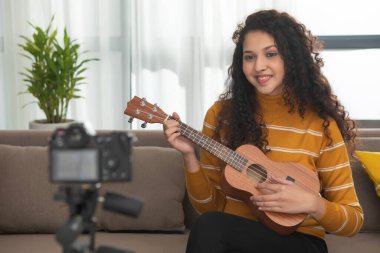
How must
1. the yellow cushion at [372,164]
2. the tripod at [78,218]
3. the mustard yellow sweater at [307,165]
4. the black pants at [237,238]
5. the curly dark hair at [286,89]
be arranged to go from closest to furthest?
the tripod at [78,218] < the black pants at [237,238] < the mustard yellow sweater at [307,165] < the curly dark hair at [286,89] < the yellow cushion at [372,164]

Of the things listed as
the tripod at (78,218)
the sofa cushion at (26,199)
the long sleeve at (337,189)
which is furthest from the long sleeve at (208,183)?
the tripod at (78,218)

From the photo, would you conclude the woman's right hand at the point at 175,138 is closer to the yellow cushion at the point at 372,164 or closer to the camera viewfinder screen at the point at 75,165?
the yellow cushion at the point at 372,164

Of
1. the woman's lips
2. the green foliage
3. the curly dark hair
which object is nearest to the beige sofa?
the curly dark hair

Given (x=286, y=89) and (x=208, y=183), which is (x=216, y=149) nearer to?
(x=208, y=183)

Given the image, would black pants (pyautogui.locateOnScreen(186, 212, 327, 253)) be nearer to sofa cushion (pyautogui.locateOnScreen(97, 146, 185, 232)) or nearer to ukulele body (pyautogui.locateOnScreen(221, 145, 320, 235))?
ukulele body (pyautogui.locateOnScreen(221, 145, 320, 235))

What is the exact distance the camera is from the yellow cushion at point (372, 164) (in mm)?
2066

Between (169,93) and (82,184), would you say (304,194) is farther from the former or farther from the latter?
(169,93)

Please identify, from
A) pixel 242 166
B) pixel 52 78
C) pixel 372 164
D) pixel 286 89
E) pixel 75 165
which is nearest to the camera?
pixel 75 165

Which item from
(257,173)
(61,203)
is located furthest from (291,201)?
(61,203)

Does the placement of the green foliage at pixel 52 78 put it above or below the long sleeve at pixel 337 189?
above

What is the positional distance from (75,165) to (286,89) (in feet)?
3.70

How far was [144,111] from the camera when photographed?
6.01 ft

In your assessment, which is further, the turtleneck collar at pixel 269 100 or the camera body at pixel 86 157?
the turtleneck collar at pixel 269 100

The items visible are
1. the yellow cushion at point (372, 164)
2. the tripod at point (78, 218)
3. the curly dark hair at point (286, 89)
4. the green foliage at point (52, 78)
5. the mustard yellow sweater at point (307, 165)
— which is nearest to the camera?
the tripod at point (78, 218)
